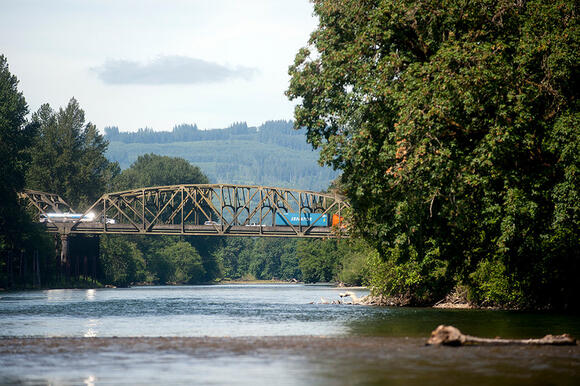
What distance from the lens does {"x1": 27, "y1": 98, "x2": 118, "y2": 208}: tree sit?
153 m

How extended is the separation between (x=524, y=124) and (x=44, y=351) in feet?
67.0

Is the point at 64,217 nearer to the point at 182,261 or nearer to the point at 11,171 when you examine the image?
the point at 11,171

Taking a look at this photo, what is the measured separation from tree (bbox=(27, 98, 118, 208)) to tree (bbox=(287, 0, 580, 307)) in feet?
387

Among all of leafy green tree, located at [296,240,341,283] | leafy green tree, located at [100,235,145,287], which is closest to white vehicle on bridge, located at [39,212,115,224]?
leafy green tree, located at [100,235,145,287]

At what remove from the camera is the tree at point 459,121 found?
33.7 metres

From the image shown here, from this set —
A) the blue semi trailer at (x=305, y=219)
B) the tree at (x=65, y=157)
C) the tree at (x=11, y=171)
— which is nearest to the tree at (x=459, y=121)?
the tree at (x=11, y=171)

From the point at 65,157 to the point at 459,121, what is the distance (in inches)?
5041

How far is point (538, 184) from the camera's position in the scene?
35.6 metres

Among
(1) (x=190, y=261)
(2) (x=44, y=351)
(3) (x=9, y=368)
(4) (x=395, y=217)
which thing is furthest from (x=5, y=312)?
(1) (x=190, y=261)

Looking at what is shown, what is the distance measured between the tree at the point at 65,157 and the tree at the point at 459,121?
117887 millimetres

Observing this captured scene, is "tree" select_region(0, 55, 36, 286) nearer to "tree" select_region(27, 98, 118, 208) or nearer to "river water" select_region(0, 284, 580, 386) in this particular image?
"tree" select_region(27, 98, 118, 208)

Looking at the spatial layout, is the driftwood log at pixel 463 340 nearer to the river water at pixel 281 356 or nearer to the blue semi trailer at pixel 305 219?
the river water at pixel 281 356

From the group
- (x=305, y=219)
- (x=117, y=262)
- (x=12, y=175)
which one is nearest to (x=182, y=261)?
(x=117, y=262)

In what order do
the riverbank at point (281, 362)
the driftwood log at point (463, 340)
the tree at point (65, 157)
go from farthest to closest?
the tree at point (65, 157)
the driftwood log at point (463, 340)
the riverbank at point (281, 362)
